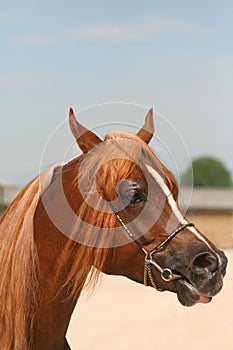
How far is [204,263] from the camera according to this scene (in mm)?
2918

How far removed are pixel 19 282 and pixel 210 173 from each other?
37442 millimetres

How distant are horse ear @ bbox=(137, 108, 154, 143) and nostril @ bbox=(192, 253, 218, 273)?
0.63m

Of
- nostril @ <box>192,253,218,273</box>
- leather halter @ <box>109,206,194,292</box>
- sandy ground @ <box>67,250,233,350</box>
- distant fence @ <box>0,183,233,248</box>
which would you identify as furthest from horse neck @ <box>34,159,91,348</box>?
distant fence @ <box>0,183,233,248</box>

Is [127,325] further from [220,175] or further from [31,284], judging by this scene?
[220,175]

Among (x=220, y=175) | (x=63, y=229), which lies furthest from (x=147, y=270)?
(x=220, y=175)

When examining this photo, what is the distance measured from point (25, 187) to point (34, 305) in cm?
54

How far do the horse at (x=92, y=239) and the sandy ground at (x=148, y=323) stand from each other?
338 centimetres

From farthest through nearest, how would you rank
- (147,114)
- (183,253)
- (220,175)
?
(220,175)
(147,114)
(183,253)

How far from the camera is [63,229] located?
313cm

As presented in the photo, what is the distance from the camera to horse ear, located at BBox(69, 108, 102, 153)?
302cm

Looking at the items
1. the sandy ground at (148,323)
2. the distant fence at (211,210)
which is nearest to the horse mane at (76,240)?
the sandy ground at (148,323)

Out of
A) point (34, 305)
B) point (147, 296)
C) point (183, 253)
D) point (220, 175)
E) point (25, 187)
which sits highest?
point (25, 187)

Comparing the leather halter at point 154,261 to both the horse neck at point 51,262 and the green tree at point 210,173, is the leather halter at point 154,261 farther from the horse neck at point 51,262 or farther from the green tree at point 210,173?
the green tree at point 210,173

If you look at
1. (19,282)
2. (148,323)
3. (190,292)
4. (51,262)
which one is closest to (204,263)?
(190,292)
